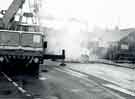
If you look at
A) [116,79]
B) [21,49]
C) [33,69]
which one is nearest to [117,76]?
[116,79]

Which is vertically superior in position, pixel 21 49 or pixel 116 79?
pixel 21 49

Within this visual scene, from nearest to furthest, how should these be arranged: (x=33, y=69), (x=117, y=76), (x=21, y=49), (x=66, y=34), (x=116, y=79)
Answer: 1. (x=116, y=79)
2. (x=21, y=49)
3. (x=117, y=76)
4. (x=33, y=69)
5. (x=66, y=34)

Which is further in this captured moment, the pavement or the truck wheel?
the truck wheel

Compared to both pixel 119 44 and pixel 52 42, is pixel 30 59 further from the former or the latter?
pixel 119 44

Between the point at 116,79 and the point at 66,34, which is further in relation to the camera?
the point at 66,34

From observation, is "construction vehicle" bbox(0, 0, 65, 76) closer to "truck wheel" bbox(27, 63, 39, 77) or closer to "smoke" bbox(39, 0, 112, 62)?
"truck wheel" bbox(27, 63, 39, 77)

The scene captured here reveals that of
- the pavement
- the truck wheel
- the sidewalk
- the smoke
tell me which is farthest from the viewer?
the smoke

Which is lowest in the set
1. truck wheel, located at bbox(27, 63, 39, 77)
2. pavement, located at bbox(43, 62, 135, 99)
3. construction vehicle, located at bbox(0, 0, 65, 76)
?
pavement, located at bbox(43, 62, 135, 99)

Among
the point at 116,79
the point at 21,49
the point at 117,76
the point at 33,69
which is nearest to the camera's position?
the point at 116,79

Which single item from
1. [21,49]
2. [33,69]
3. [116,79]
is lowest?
[116,79]

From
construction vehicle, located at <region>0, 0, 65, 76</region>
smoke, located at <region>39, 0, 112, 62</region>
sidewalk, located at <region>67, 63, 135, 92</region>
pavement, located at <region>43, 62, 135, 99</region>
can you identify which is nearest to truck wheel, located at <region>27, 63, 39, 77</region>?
construction vehicle, located at <region>0, 0, 65, 76</region>

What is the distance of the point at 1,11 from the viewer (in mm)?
25719

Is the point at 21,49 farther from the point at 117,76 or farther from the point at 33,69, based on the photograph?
the point at 117,76

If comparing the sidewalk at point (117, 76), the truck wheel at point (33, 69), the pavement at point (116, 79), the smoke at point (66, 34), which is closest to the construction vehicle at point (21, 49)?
the truck wheel at point (33, 69)
